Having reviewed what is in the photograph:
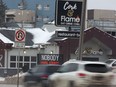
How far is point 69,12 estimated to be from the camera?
32.8 metres

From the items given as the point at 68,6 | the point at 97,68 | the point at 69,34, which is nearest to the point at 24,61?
the point at 68,6

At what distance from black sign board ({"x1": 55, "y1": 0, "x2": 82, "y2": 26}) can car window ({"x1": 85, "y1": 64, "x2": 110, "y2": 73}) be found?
10564 mm

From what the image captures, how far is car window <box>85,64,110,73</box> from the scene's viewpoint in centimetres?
2205

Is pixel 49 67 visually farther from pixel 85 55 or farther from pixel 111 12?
pixel 111 12

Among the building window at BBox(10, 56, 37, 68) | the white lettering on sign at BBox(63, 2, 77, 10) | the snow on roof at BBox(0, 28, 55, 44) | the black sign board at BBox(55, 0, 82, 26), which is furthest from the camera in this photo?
the snow on roof at BBox(0, 28, 55, 44)

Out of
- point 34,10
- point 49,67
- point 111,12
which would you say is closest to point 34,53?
point 49,67

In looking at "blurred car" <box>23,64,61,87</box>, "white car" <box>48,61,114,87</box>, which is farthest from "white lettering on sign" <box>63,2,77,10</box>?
"white car" <box>48,61,114,87</box>

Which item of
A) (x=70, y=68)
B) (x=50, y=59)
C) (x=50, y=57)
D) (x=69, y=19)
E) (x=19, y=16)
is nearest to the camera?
(x=70, y=68)

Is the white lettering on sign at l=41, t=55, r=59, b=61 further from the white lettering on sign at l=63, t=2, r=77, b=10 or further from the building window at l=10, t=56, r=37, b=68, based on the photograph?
the white lettering on sign at l=63, t=2, r=77, b=10

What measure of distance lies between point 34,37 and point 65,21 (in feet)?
114

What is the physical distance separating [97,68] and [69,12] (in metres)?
11.1

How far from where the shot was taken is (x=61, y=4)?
33250mm

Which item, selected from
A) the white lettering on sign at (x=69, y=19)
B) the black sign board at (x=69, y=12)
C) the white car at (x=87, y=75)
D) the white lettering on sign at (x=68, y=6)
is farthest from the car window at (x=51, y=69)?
the white lettering on sign at (x=68, y=6)

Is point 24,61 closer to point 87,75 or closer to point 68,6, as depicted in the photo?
point 68,6
